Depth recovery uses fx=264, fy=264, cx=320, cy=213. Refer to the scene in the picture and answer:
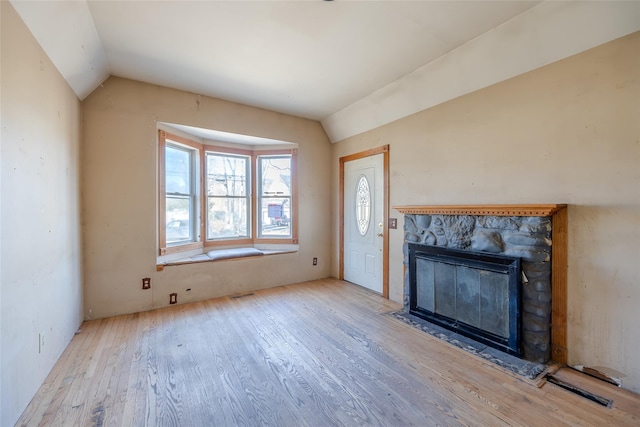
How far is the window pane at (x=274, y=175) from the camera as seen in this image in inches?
179

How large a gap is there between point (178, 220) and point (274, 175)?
5.42 ft

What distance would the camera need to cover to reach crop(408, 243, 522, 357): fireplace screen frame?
2250mm

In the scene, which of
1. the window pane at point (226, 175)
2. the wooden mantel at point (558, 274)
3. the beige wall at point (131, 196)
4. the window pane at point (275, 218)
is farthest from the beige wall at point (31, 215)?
the wooden mantel at point (558, 274)

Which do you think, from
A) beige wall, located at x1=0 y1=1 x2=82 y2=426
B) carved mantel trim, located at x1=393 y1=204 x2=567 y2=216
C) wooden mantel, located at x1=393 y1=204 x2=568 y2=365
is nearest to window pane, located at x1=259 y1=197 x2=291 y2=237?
carved mantel trim, located at x1=393 y1=204 x2=567 y2=216

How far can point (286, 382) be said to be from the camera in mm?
1936

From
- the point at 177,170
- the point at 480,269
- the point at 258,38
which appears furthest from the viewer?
the point at 177,170

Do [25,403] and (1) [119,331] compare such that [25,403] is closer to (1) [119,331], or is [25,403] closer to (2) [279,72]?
(1) [119,331]

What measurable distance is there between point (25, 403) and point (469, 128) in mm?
4138

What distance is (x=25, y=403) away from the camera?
5.43 ft

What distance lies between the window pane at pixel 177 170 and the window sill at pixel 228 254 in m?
0.94

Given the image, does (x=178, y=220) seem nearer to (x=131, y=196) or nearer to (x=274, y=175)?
(x=131, y=196)

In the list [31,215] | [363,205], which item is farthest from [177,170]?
[363,205]

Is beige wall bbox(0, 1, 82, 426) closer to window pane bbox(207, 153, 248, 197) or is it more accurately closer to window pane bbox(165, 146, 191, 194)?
window pane bbox(165, 146, 191, 194)

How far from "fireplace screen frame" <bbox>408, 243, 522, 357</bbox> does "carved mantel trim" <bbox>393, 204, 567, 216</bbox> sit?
1.25ft
